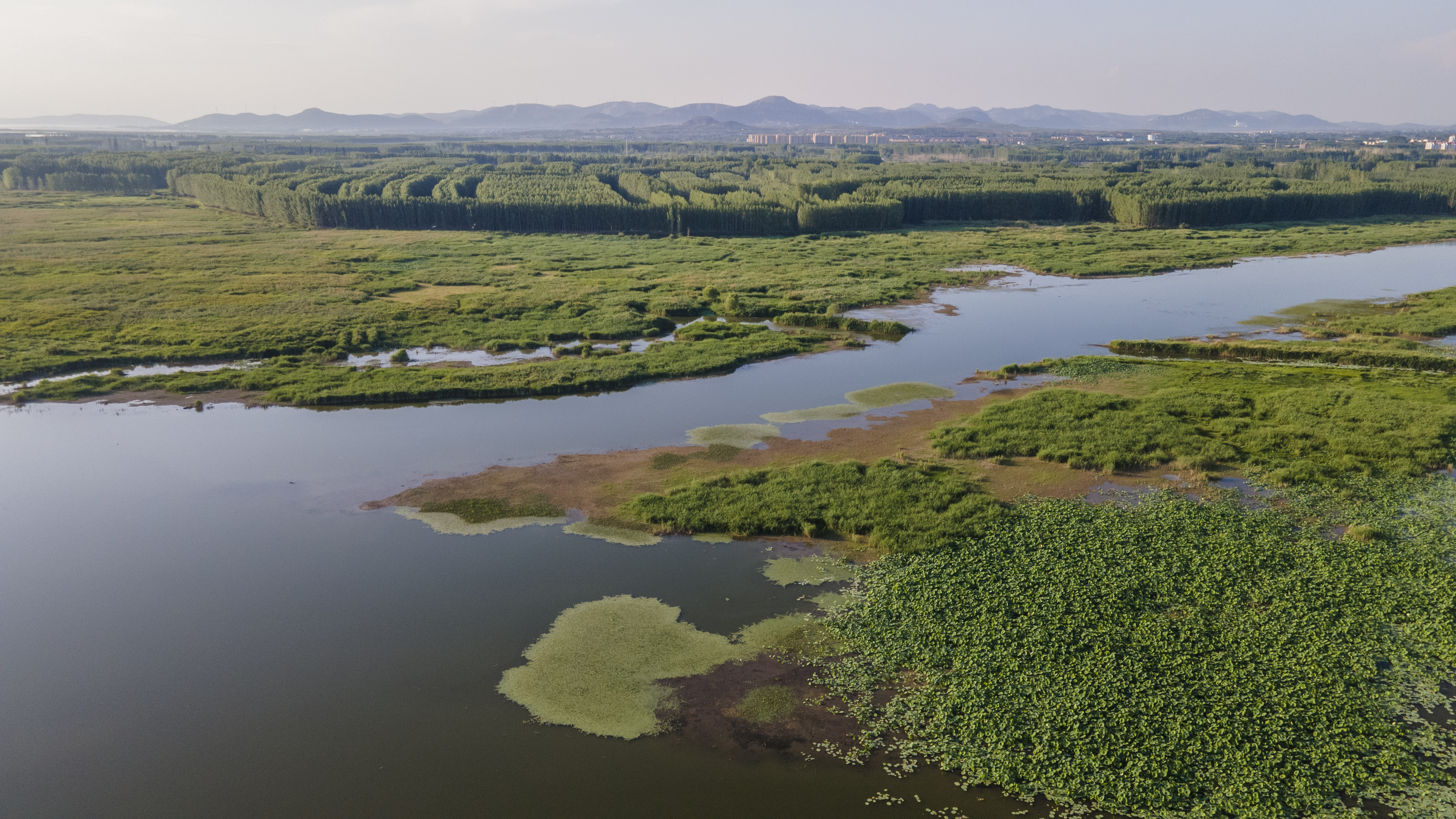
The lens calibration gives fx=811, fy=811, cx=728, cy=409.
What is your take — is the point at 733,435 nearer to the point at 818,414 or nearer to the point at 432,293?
the point at 818,414

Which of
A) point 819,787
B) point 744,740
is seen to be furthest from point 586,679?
point 819,787

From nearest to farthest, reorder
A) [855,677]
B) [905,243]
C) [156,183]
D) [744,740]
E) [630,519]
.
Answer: [744,740], [855,677], [630,519], [905,243], [156,183]

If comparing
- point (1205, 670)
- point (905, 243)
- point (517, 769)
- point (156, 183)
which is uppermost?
point (156, 183)

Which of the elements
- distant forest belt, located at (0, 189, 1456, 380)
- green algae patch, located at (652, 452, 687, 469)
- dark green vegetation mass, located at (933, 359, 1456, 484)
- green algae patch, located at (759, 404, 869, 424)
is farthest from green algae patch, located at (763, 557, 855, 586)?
distant forest belt, located at (0, 189, 1456, 380)

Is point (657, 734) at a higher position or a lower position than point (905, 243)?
lower

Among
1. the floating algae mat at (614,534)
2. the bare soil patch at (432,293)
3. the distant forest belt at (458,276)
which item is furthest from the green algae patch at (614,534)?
the bare soil patch at (432,293)

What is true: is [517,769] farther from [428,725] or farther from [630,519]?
[630,519]

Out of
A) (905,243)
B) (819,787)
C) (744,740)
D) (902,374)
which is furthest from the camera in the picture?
(905,243)

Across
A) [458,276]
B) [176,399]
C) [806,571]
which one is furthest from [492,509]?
[458,276]
